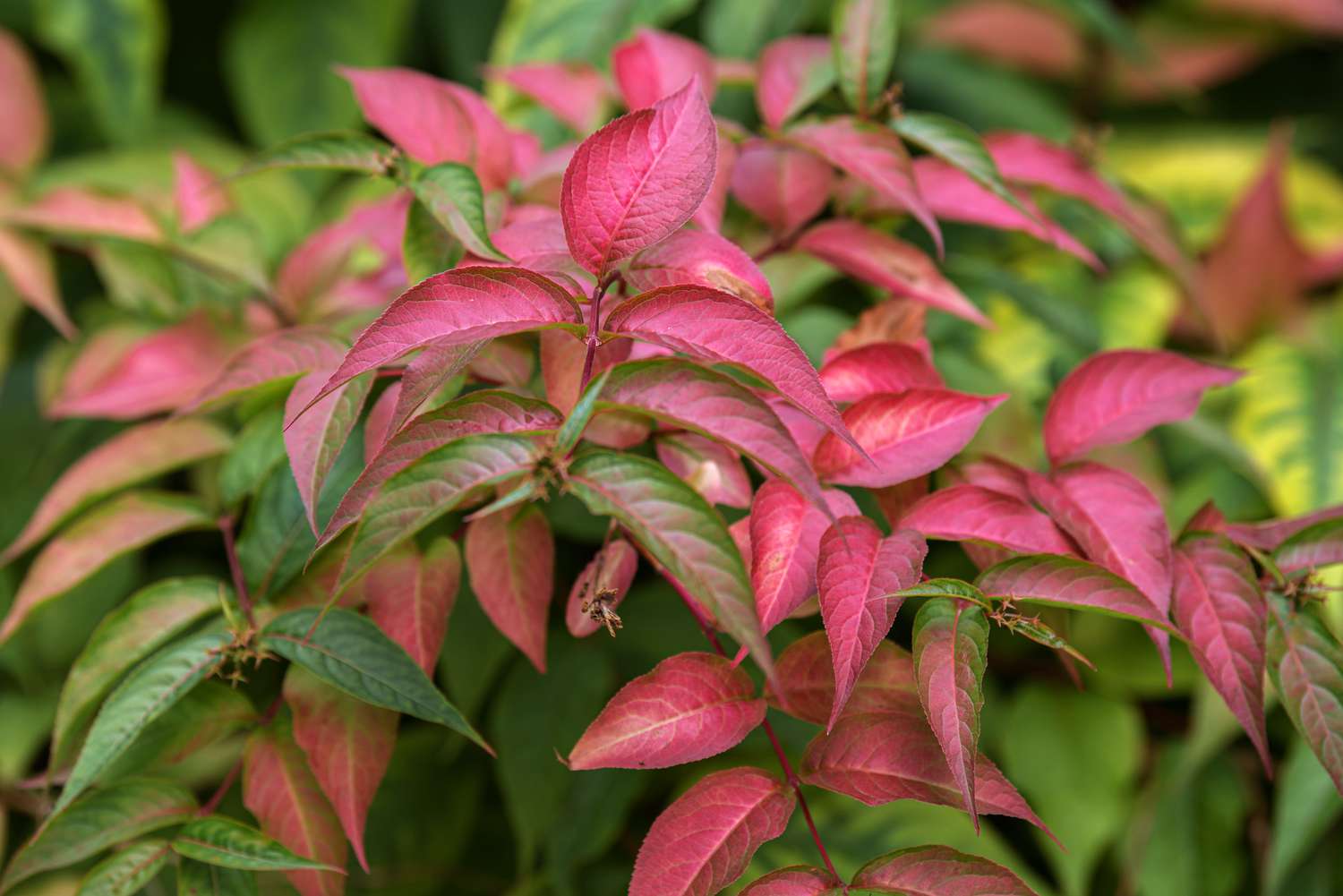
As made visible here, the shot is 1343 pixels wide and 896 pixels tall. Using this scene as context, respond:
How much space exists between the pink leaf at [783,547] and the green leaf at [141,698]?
25 cm

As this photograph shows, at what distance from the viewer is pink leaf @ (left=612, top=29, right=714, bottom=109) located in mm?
666

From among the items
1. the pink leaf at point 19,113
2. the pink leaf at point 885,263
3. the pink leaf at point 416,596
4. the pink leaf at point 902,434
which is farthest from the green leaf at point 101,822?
the pink leaf at point 19,113

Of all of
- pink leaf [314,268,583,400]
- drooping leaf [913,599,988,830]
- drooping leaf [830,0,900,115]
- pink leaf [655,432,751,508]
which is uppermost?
drooping leaf [830,0,900,115]

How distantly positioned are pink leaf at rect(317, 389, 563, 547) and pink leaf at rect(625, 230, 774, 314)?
8cm

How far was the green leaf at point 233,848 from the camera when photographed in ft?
1.48

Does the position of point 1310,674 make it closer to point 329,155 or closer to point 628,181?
point 628,181

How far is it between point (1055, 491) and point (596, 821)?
37cm

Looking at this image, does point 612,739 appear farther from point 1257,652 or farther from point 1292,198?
point 1292,198

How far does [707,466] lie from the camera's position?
51 cm

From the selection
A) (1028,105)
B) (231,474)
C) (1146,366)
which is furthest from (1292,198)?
(231,474)

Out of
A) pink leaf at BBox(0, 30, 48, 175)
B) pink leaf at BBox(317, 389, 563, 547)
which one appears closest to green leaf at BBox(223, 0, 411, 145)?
pink leaf at BBox(0, 30, 48, 175)

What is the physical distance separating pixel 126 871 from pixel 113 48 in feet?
2.63

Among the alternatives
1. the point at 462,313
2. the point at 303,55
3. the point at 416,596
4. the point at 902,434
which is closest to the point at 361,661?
the point at 416,596

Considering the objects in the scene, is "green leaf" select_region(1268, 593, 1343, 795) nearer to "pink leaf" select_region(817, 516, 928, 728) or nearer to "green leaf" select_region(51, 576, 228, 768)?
"pink leaf" select_region(817, 516, 928, 728)
